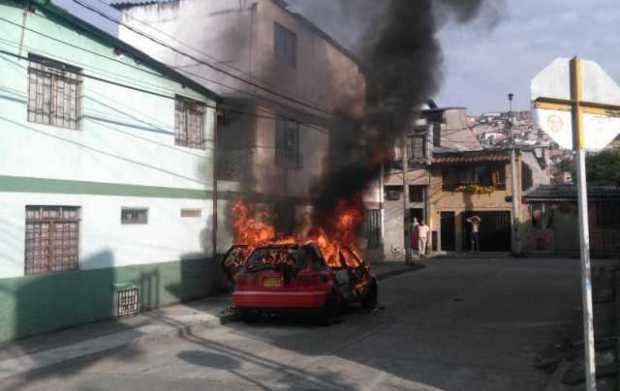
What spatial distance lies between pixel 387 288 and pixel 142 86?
8588mm

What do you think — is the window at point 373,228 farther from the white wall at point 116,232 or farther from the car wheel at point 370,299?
the car wheel at point 370,299

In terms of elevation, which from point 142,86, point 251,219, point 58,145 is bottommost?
point 251,219

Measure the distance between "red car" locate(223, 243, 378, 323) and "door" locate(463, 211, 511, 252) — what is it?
2191cm

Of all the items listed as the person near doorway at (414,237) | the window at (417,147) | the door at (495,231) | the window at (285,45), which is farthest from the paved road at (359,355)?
the window at (417,147)

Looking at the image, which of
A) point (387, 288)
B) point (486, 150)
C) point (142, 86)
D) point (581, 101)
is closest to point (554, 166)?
point (486, 150)

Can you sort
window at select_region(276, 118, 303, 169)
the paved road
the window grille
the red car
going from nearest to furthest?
1. the paved road
2. the red car
3. the window grille
4. window at select_region(276, 118, 303, 169)

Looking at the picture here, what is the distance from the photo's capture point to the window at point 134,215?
1199 cm

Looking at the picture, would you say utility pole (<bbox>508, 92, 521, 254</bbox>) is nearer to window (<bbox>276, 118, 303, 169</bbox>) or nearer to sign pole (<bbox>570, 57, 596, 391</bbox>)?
window (<bbox>276, 118, 303, 169</bbox>)

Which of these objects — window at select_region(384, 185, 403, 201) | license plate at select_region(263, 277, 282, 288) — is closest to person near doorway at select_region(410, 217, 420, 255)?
window at select_region(384, 185, 403, 201)

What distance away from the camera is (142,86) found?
494 inches

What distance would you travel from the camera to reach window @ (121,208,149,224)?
472 inches

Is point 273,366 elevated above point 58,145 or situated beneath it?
situated beneath

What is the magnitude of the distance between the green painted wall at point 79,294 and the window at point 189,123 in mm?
2784

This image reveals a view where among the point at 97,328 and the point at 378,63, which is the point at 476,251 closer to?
the point at 378,63
